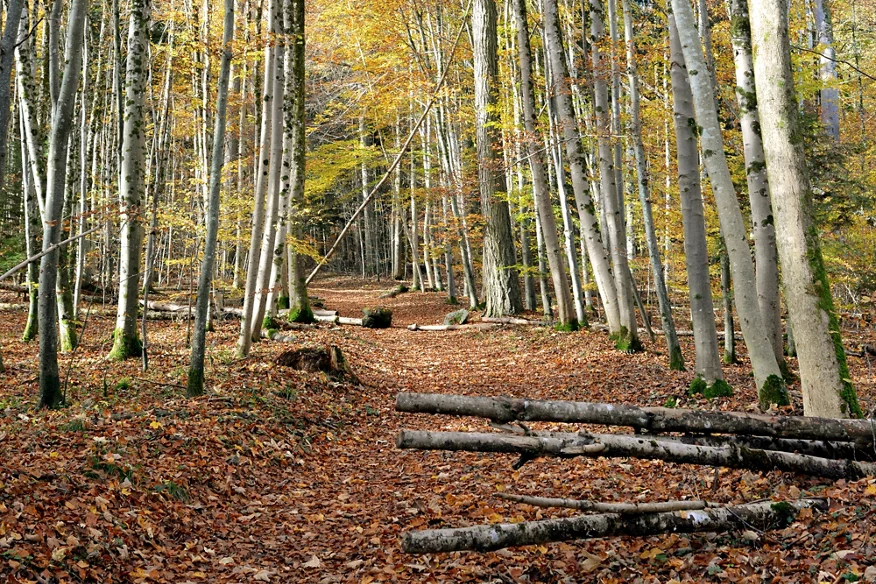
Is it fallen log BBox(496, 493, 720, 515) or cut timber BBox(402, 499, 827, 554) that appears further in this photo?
fallen log BBox(496, 493, 720, 515)

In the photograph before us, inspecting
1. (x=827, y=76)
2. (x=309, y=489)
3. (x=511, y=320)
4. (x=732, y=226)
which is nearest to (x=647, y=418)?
(x=732, y=226)

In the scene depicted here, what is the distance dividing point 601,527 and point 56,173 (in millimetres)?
6967

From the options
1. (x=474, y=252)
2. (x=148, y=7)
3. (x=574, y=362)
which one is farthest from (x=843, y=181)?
(x=474, y=252)

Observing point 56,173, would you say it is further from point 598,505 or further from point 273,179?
point 598,505

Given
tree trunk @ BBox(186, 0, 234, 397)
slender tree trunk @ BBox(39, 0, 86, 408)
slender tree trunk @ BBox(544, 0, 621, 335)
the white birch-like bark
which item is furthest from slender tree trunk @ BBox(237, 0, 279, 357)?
slender tree trunk @ BBox(544, 0, 621, 335)

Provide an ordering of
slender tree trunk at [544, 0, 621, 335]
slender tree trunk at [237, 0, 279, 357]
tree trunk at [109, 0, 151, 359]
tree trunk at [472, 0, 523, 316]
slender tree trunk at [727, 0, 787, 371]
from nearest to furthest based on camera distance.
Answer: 1. slender tree trunk at [727, 0, 787, 371]
2. tree trunk at [109, 0, 151, 359]
3. slender tree trunk at [237, 0, 279, 357]
4. slender tree trunk at [544, 0, 621, 335]
5. tree trunk at [472, 0, 523, 316]

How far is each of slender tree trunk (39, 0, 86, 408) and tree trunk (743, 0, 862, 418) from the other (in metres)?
7.07

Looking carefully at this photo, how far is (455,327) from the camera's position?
61.7 feet

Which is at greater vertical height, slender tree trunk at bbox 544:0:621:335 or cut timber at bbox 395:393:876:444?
slender tree trunk at bbox 544:0:621:335

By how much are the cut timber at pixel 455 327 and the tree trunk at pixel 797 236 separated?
12.6 meters

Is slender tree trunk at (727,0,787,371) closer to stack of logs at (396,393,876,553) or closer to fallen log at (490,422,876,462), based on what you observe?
fallen log at (490,422,876,462)

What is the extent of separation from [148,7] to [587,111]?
12.9 metres

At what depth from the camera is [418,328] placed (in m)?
19.3

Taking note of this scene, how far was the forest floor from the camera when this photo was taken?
424 centimetres
